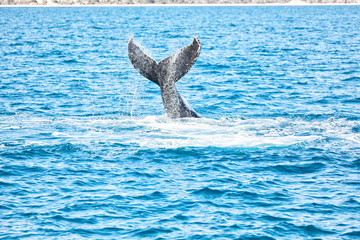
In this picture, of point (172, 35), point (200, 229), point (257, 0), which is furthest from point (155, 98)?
point (257, 0)

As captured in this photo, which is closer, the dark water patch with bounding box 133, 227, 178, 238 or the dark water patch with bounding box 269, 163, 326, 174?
the dark water patch with bounding box 133, 227, 178, 238

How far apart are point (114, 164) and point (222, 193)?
125 inches

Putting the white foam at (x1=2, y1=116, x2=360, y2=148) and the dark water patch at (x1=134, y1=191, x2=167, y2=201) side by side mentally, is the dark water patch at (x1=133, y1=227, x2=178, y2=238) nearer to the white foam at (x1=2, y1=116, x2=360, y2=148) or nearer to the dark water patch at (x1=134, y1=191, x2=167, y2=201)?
the dark water patch at (x1=134, y1=191, x2=167, y2=201)

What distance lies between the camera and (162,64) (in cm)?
1591

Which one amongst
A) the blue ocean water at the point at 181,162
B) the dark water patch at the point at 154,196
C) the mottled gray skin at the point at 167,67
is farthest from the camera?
the mottled gray skin at the point at 167,67

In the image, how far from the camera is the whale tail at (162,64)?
15.3 m

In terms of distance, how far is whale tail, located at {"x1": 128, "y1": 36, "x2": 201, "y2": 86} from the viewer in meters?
15.3

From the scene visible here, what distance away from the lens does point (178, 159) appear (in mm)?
14359

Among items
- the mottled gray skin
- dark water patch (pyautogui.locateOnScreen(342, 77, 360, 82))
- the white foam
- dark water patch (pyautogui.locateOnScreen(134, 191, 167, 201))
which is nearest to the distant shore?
dark water patch (pyautogui.locateOnScreen(342, 77, 360, 82))

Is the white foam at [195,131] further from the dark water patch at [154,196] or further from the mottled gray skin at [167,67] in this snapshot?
the dark water patch at [154,196]

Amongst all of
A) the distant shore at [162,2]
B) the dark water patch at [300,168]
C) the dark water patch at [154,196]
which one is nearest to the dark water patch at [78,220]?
the dark water patch at [154,196]

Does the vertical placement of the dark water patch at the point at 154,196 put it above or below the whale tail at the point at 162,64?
below

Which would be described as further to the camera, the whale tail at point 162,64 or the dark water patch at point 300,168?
the whale tail at point 162,64

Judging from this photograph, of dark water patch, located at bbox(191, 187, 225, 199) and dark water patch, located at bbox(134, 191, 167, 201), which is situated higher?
dark water patch, located at bbox(134, 191, 167, 201)
